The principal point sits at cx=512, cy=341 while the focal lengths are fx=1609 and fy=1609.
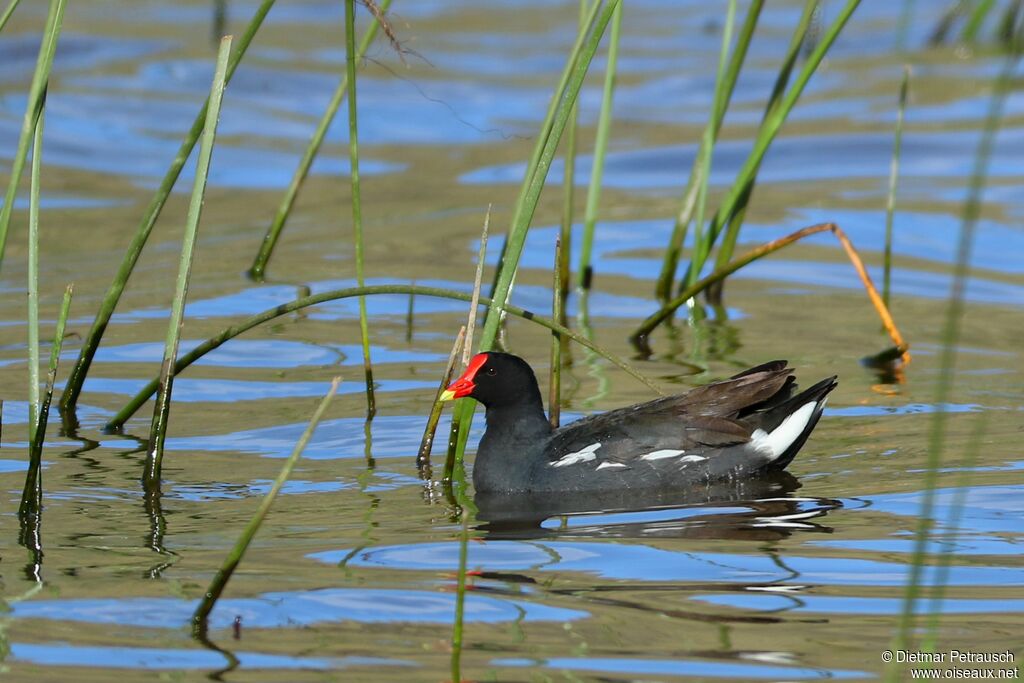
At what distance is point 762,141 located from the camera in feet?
26.1

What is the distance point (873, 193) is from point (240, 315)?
552 centimetres

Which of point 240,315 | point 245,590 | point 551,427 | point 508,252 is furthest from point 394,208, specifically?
point 245,590

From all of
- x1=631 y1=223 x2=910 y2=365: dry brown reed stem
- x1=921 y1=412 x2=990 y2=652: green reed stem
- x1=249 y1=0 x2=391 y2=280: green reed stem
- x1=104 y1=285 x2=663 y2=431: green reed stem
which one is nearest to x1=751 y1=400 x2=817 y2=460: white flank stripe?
x1=104 y1=285 x2=663 y2=431: green reed stem

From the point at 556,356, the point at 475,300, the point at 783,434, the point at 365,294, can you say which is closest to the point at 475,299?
the point at 475,300

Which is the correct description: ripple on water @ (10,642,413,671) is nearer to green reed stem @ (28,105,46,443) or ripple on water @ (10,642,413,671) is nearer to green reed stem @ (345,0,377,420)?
green reed stem @ (28,105,46,443)

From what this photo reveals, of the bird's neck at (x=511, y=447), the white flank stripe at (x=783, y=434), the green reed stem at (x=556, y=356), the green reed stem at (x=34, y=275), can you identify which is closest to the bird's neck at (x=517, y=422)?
the bird's neck at (x=511, y=447)

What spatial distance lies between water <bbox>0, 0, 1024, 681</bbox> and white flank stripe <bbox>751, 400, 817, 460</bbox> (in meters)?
0.13

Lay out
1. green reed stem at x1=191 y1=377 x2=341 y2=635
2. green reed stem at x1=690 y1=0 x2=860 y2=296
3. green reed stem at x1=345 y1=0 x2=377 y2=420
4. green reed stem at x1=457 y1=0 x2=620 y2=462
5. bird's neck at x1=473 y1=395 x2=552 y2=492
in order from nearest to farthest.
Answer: green reed stem at x1=191 y1=377 x2=341 y2=635 < green reed stem at x1=457 y1=0 x2=620 y2=462 < green reed stem at x1=345 y1=0 x2=377 y2=420 < bird's neck at x1=473 y1=395 x2=552 y2=492 < green reed stem at x1=690 y1=0 x2=860 y2=296

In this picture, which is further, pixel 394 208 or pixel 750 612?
pixel 394 208

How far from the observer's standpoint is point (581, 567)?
17.1ft

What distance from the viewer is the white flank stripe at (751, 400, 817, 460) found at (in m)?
6.39

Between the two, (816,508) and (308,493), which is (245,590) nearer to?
(308,493)

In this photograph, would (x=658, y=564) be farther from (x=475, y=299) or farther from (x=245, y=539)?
(x=245, y=539)

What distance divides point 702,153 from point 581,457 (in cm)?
280
